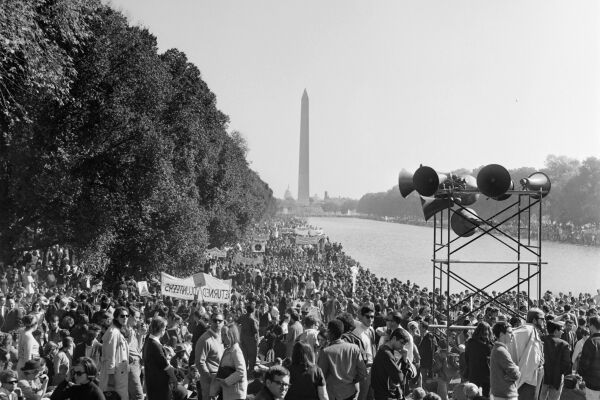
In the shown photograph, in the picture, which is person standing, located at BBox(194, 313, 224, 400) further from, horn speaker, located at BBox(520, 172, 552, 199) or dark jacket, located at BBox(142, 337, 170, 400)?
horn speaker, located at BBox(520, 172, 552, 199)

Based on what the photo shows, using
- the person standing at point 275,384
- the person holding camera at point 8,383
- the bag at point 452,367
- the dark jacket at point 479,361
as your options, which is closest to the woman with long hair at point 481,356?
the dark jacket at point 479,361

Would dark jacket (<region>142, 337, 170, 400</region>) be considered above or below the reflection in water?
above

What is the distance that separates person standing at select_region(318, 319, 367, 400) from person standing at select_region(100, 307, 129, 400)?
8.39 feet

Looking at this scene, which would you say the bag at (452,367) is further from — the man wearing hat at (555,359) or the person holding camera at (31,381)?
the person holding camera at (31,381)

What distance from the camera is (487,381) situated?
9.56 metres

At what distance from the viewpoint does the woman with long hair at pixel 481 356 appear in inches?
375

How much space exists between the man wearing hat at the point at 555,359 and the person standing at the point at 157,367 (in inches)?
182

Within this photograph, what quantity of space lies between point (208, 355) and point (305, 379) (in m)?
1.88

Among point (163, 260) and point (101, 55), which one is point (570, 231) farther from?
point (101, 55)

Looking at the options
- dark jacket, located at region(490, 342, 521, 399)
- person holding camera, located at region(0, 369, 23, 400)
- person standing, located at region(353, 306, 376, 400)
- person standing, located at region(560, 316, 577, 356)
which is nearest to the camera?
person holding camera, located at region(0, 369, 23, 400)

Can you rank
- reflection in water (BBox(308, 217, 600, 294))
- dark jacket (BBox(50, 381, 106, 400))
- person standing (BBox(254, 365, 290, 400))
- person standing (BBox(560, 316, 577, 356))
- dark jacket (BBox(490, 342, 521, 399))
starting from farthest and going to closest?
reflection in water (BBox(308, 217, 600, 294)) < person standing (BBox(560, 316, 577, 356)) < dark jacket (BBox(490, 342, 521, 399)) < dark jacket (BBox(50, 381, 106, 400)) < person standing (BBox(254, 365, 290, 400))

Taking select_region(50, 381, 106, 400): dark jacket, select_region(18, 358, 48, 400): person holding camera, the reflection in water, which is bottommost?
the reflection in water

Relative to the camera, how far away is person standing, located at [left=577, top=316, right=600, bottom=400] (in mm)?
9805

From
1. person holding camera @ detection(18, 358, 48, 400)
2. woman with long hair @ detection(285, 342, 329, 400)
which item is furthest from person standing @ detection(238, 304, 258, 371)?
woman with long hair @ detection(285, 342, 329, 400)
